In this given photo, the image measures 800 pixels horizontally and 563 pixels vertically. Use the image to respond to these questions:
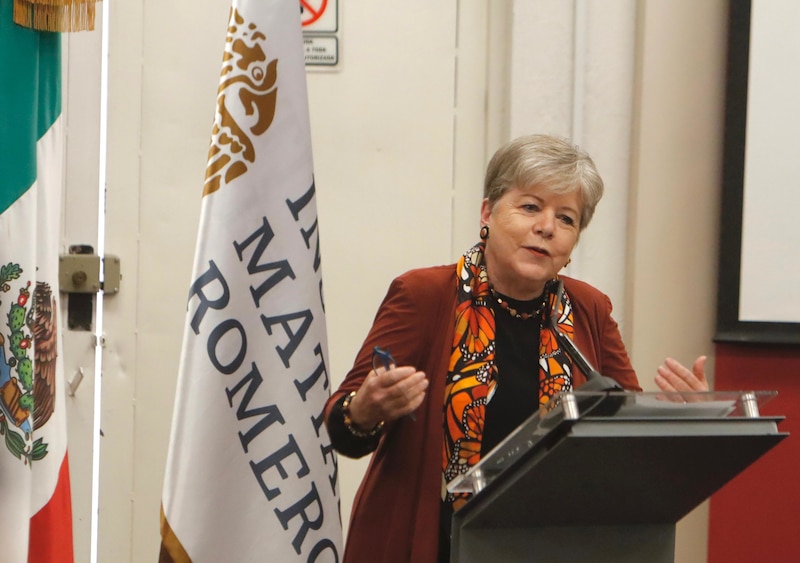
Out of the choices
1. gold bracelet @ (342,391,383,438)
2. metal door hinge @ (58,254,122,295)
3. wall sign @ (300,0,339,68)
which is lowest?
gold bracelet @ (342,391,383,438)

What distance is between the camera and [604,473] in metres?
1.04

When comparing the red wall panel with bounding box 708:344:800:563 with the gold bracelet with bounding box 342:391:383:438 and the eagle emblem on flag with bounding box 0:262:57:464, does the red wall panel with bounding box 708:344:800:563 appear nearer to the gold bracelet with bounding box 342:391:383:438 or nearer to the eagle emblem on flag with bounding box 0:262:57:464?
the gold bracelet with bounding box 342:391:383:438

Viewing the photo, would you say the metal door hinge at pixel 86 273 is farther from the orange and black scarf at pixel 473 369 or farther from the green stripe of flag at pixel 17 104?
the orange and black scarf at pixel 473 369

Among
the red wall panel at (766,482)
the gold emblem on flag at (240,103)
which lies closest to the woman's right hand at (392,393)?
the gold emblem on flag at (240,103)

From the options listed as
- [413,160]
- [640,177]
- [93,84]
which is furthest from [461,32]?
[93,84]

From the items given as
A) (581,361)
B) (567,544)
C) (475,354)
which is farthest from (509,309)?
(567,544)

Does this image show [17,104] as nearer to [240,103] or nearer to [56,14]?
[56,14]

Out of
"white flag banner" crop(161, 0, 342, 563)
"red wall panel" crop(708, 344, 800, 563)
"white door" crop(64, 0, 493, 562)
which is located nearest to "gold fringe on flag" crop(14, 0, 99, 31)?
"white flag banner" crop(161, 0, 342, 563)

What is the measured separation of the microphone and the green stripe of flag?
1.09 metres

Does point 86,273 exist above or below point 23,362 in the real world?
above

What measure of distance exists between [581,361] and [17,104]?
4.14 ft

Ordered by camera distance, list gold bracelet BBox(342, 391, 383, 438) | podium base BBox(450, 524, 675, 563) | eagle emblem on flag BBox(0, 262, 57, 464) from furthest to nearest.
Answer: eagle emblem on flag BBox(0, 262, 57, 464) < gold bracelet BBox(342, 391, 383, 438) < podium base BBox(450, 524, 675, 563)

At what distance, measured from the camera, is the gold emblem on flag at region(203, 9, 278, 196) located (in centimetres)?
166

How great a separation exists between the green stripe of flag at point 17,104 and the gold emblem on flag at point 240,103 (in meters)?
0.46
